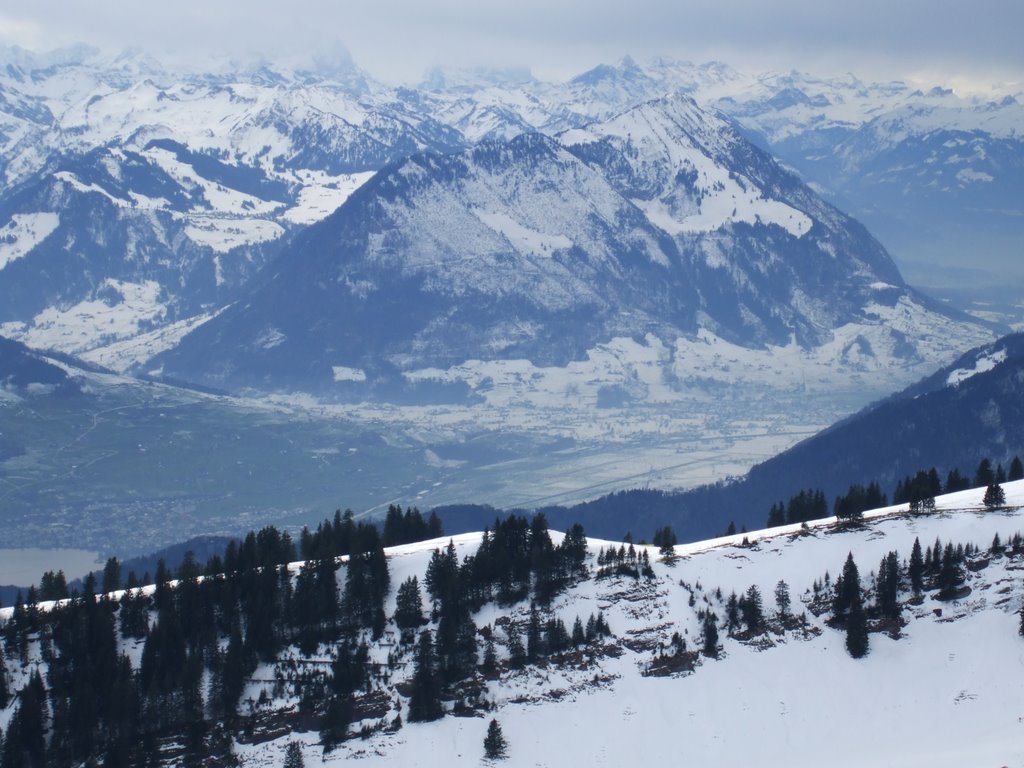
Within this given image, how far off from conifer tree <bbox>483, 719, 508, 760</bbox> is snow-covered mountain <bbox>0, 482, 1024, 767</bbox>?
0.82 metres

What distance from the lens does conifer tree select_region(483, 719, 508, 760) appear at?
469 feet

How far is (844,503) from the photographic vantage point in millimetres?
176375

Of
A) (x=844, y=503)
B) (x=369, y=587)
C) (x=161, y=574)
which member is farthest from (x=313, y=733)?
(x=844, y=503)

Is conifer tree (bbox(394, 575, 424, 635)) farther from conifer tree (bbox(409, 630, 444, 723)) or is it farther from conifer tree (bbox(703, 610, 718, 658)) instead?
conifer tree (bbox(703, 610, 718, 658))

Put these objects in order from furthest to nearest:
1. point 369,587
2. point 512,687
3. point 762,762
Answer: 1. point 369,587
2. point 512,687
3. point 762,762

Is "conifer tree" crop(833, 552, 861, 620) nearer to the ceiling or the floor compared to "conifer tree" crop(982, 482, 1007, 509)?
nearer to the floor

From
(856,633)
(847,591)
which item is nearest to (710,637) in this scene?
(856,633)

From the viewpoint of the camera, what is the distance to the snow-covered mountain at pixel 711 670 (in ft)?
470

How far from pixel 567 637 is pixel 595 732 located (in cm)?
1123

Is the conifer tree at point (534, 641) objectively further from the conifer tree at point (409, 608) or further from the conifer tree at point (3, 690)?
the conifer tree at point (3, 690)

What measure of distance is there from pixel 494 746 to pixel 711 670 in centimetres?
2069

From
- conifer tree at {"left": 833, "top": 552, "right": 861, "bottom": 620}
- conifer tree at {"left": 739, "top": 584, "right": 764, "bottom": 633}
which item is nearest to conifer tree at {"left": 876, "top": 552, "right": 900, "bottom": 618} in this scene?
conifer tree at {"left": 833, "top": 552, "right": 861, "bottom": 620}

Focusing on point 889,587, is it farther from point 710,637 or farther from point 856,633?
point 710,637

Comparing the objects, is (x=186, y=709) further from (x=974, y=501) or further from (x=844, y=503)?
(x=974, y=501)
